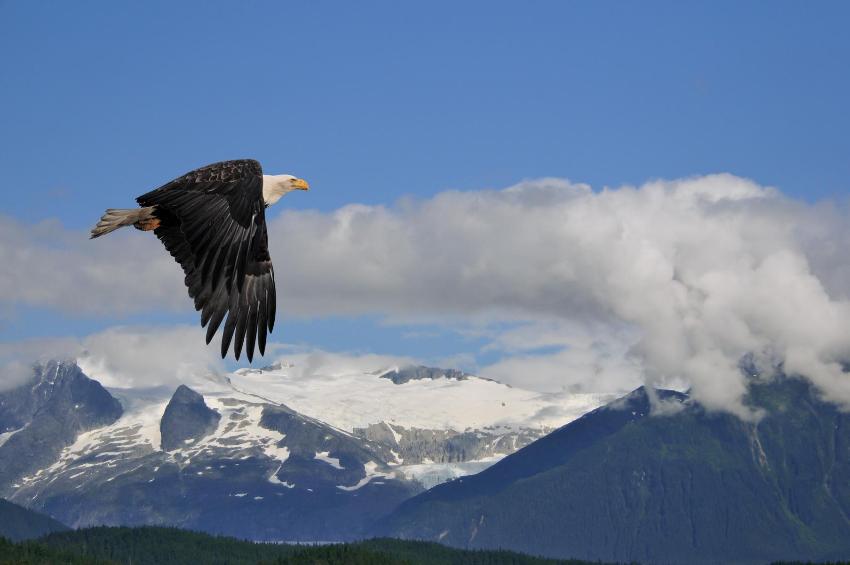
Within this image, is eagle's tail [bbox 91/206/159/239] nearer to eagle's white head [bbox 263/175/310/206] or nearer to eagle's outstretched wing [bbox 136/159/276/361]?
eagle's outstretched wing [bbox 136/159/276/361]

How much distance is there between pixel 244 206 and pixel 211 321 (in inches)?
71.8

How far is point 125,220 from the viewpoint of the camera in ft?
74.8

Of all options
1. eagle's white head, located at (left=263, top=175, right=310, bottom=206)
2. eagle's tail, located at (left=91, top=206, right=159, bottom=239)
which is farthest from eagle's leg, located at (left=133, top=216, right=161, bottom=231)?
eagle's white head, located at (left=263, top=175, right=310, bottom=206)

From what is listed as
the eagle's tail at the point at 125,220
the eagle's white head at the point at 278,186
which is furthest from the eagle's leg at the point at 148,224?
the eagle's white head at the point at 278,186

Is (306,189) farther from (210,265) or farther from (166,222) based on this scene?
(210,265)

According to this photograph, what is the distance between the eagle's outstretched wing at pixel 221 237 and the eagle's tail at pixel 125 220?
0.31m

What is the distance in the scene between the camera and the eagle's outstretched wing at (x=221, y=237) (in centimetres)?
1961

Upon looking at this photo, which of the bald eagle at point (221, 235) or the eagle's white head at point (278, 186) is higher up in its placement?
the eagle's white head at point (278, 186)

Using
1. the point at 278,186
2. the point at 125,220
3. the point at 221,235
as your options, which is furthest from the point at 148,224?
the point at 221,235

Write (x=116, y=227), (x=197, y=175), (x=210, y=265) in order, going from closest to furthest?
(x=210, y=265)
(x=197, y=175)
(x=116, y=227)

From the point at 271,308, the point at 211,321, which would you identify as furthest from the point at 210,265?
the point at 271,308

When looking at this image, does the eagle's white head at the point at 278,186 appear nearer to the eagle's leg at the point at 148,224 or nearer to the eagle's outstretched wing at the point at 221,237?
the eagle's outstretched wing at the point at 221,237

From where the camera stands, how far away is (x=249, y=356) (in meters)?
20.2

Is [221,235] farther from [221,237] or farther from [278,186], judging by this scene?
[278,186]
